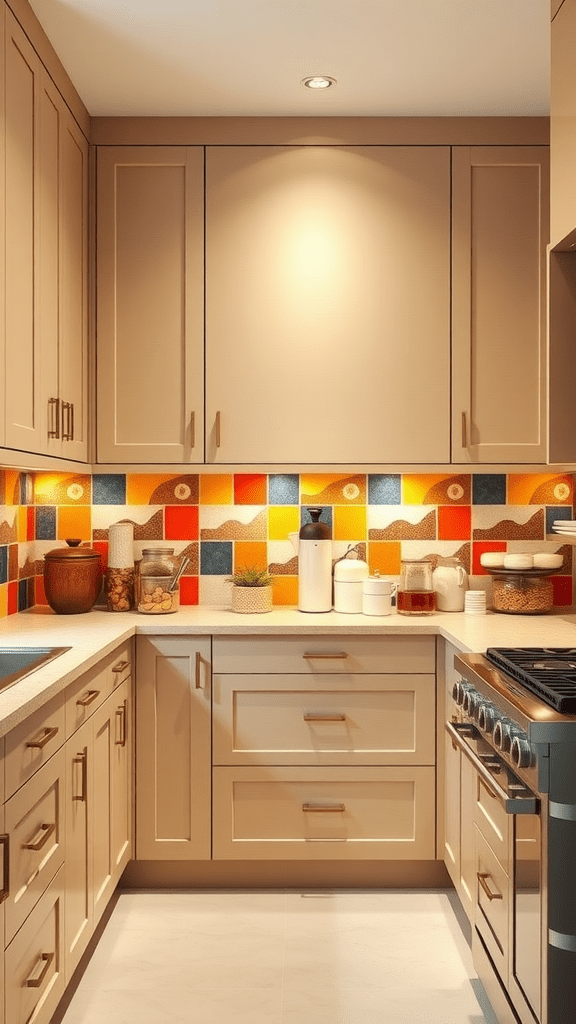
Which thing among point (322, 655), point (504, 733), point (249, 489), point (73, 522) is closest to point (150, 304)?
point (249, 489)

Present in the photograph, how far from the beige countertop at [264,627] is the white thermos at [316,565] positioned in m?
0.05

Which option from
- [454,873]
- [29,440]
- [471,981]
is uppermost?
[29,440]

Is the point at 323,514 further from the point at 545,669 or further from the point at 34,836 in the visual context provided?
the point at 34,836

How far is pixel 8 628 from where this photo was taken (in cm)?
288

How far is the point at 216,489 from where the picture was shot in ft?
11.7

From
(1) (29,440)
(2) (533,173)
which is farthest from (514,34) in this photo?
(1) (29,440)

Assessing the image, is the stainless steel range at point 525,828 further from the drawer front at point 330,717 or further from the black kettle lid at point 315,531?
the black kettle lid at point 315,531

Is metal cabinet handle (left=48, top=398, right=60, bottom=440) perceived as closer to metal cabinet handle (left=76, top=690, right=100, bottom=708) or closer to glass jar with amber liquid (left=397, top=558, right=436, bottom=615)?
metal cabinet handle (left=76, top=690, right=100, bottom=708)

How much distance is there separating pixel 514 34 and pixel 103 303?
61.1 inches

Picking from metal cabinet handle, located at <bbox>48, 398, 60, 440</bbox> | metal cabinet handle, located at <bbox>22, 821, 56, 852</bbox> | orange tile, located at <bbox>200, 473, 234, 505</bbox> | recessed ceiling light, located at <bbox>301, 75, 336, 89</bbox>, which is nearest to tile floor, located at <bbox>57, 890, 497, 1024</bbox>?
metal cabinet handle, located at <bbox>22, 821, 56, 852</bbox>

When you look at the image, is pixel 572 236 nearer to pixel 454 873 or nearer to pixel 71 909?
pixel 454 873

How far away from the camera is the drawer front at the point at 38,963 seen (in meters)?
1.75

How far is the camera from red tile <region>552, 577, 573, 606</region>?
3520 millimetres

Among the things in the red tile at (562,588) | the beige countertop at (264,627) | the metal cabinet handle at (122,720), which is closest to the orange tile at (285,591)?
the beige countertop at (264,627)
